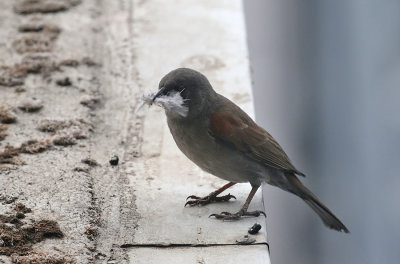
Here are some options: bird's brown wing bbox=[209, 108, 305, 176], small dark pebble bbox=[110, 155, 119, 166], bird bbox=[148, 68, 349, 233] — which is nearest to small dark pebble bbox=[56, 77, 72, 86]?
small dark pebble bbox=[110, 155, 119, 166]

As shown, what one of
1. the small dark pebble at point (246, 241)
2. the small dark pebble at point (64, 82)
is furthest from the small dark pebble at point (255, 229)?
the small dark pebble at point (64, 82)

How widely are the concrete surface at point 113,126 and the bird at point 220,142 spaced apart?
0.54 ft

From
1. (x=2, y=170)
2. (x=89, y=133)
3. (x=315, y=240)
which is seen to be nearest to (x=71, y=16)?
(x=89, y=133)

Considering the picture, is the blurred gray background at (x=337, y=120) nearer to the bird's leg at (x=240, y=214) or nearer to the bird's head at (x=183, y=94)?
the bird's head at (x=183, y=94)

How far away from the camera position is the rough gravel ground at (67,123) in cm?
330

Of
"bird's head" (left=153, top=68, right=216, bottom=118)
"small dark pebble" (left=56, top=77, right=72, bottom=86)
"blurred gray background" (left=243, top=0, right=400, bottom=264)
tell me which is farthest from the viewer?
"blurred gray background" (left=243, top=0, right=400, bottom=264)

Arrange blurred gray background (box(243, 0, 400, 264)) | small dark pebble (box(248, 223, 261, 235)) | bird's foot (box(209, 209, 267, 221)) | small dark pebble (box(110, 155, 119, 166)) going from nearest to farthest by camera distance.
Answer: small dark pebble (box(248, 223, 261, 235)) < bird's foot (box(209, 209, 267, 221)) < small dark pebble (box(110, 155, 119, 166)) < blurred gray background (box(243, 0, 400, 264))

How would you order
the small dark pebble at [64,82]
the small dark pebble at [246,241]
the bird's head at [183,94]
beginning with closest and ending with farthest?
the small dark pebble at [246,241]
the bird's head at [183,94]
the small dark pebble at [64,82]

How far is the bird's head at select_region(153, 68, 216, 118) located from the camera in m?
3.62

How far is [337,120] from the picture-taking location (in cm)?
766

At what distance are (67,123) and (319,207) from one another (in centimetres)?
155

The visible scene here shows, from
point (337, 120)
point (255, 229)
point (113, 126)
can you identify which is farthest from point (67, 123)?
point (337, 120)

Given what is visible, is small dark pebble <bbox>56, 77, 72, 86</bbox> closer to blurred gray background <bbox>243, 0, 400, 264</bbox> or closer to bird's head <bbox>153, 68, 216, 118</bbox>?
bird's head <bbox>153, 68, 216, 118</bbox>

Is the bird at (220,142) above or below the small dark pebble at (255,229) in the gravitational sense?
above
